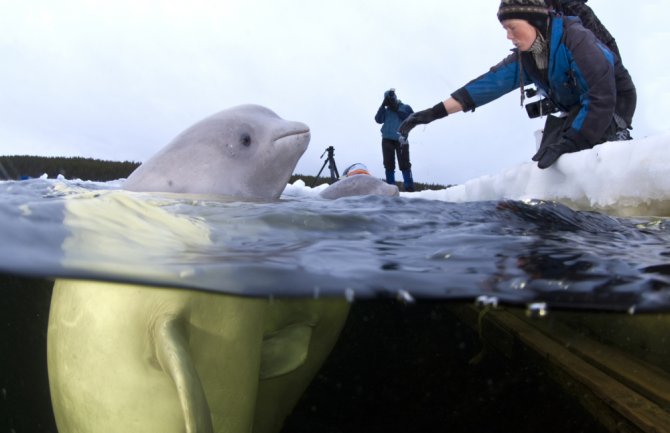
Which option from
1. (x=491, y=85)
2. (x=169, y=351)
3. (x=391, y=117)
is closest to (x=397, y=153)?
(x=391, y=117)

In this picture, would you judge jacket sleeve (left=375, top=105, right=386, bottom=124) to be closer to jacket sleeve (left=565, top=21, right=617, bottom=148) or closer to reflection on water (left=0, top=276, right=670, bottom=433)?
jacket sleeve (left=565, top=21, right=617, bottom=148)

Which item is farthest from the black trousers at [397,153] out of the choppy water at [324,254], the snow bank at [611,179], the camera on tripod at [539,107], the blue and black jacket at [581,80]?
the choppy water at [324,254]

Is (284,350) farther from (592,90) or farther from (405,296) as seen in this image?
(592,90)

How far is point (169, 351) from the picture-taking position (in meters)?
1.57

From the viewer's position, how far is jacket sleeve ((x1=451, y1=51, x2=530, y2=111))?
5.85 meters

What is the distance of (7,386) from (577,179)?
20.5 feet

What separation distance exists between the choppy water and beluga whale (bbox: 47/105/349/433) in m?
0.04

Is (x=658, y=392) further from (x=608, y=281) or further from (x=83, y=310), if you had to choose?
(x=83, y=310)

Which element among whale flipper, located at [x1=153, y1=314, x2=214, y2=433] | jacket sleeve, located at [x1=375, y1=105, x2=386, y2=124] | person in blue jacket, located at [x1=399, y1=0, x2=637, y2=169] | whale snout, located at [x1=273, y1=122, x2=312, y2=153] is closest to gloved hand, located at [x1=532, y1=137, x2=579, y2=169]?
person in blue jacket, located at [x1=399, y1=0, x2=637, y2=169]

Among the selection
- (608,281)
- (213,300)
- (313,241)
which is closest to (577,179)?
(608,281)

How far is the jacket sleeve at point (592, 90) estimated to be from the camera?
4.60 metres

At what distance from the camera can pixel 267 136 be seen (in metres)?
3.61

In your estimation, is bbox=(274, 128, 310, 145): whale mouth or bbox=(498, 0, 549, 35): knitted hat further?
bbox=(498, 0, 549, 35): knitted hat

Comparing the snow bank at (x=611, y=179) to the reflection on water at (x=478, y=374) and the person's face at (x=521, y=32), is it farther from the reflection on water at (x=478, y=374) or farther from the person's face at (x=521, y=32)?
the person's face at (x=521, y=32)
